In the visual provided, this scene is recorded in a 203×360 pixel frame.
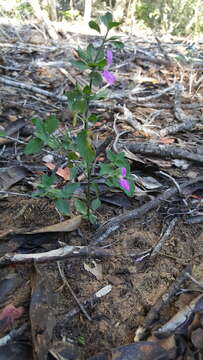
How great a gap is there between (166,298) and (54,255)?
0.49m

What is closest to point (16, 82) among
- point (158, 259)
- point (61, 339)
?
point (158, 259)

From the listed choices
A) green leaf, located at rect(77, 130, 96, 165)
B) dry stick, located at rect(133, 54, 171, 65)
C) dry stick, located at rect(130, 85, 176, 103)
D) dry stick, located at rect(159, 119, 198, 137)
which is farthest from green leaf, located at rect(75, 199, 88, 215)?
dry stick, located at rect(133, 54, 171, 65)

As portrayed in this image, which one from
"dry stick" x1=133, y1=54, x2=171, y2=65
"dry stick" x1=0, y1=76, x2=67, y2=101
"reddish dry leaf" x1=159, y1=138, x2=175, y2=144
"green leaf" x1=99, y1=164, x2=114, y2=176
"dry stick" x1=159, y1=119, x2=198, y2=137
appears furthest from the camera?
"dry stick" x1=133, y1=54, x2=171, y2=65

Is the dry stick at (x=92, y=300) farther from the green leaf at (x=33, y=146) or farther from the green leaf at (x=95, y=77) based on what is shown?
the green leaf at (x=95, y=77)

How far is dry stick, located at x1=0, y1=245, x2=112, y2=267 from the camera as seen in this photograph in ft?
5.04

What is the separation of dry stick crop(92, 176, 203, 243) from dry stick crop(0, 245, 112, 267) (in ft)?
0.29

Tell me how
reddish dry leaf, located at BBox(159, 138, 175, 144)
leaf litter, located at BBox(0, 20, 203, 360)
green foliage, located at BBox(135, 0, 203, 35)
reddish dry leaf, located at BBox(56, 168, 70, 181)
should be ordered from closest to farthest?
leaf litter, located at BBox(0, 20, 203, 360) < reddish dry leaf, located at BBox(56, 168, 70, 181) < reddish dry leaf, located at BBox(159, 138, 175, 144) < green foliage, located at BBox(135, 0, 203, 35)

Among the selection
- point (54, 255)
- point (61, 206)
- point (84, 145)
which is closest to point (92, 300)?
point (54, 255)

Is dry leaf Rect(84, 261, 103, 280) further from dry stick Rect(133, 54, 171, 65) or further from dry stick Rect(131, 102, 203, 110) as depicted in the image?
dry stick Rect(133, 54, 171, 65)

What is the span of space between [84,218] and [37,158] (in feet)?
2.45

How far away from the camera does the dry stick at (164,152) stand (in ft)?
7.58

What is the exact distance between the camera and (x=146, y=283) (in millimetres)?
1542

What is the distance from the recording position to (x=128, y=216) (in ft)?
6.03

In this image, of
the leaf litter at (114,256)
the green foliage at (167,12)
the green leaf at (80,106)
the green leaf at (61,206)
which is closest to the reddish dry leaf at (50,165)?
the leaf litter at (114,256)
